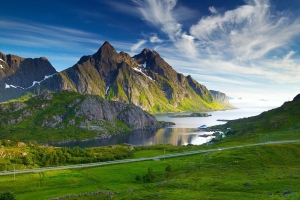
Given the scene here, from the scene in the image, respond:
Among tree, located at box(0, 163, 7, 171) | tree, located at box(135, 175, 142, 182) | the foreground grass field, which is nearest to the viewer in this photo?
the foreground grass field

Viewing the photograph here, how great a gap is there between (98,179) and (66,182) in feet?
35.1

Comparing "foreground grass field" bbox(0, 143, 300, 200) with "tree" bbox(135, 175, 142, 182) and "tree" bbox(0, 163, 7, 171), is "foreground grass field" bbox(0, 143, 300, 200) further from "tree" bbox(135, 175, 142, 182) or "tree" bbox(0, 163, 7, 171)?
"tree" bbox(0, 163, 7, 171)

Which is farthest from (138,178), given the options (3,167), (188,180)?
(3,167)

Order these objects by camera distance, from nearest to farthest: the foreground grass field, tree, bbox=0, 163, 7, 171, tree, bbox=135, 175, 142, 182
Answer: the foreground grass field
tree, bbox=135, 175, 142, 182
tree, bbox=0, 163, 7, 171

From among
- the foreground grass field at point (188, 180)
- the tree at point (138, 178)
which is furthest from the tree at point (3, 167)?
the tree at point (138, 178)

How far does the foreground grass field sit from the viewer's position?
55.5 meters

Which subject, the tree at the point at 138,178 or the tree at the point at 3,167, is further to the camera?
the tree at the point at 3,167

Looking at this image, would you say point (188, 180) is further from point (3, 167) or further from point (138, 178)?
point (3, 167)

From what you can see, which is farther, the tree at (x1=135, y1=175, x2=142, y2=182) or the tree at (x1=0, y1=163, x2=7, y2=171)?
the tree at (x1=0, y1=163, x2=7, y2=171)

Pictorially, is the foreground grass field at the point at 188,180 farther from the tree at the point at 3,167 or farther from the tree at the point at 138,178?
the tree at the point at 3,167

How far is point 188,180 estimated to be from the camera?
69.1 m

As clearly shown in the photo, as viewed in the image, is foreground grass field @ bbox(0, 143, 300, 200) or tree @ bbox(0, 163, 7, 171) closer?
foreground grass field @ bbox(0, 143, 300, 200)

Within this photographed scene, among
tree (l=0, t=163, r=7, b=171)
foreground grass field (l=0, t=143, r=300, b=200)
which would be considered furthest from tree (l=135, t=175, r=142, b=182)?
tree (l=0, t=163, r=7, b=171)

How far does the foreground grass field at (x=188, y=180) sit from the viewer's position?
182 ft
